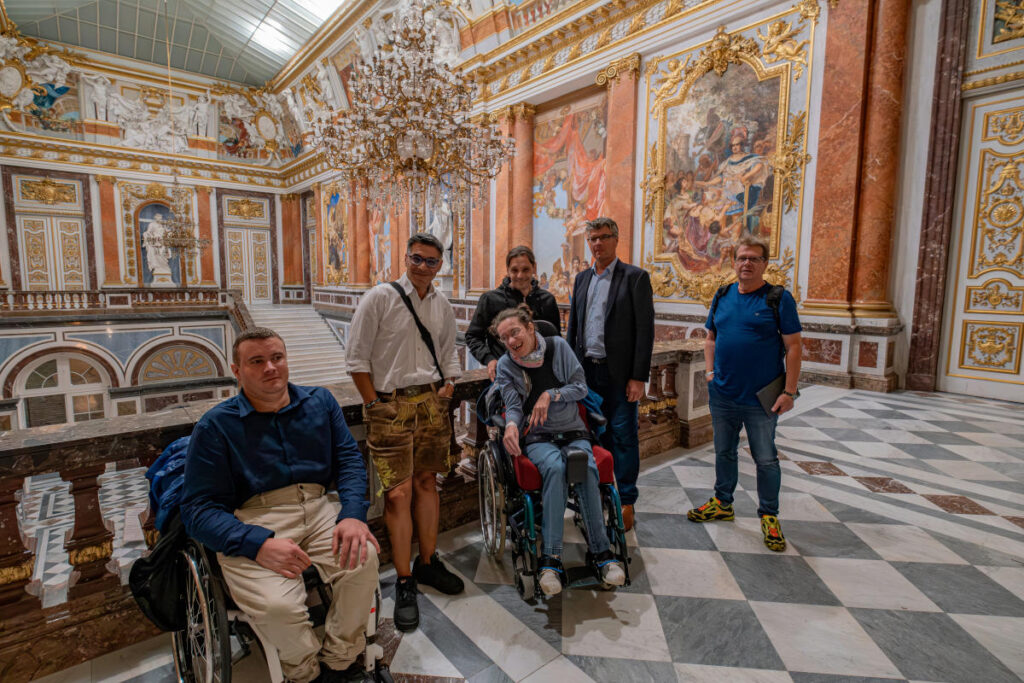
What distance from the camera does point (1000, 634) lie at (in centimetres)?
209

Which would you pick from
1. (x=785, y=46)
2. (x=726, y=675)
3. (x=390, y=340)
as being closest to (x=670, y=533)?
(x=726, y=675)

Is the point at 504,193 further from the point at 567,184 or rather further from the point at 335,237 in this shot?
the point at 335,237

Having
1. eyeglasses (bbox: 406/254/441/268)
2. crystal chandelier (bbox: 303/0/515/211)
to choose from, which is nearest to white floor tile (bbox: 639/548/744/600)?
eyeglasses (bbox: 406/254/441/268)

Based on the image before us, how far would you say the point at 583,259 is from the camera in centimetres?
1009

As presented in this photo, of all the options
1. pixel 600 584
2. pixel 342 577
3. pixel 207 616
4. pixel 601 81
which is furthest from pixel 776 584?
pixel 601 81

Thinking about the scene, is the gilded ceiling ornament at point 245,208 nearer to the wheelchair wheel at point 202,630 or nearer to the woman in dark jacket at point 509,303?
the woman in dark jacket at point 509,303

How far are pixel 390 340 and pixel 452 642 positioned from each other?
55.5 inches

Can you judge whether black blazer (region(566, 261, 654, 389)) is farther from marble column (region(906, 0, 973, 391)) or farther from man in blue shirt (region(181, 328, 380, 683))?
marble column (region(906, 0, 973, 391))

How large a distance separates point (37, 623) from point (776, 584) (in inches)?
132

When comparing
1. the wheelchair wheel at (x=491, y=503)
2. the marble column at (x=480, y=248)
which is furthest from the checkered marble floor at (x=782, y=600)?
the marble column at (x=480, y=248)

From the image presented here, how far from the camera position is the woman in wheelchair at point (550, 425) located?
2.24 m

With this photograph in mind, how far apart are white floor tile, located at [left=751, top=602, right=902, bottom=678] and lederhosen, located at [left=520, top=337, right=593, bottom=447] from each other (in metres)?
1.18

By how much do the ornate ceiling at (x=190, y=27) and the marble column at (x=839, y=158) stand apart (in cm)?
1200

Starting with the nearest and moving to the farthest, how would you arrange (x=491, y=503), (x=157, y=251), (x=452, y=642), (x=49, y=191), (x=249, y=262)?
(x=452, y=642) < (x=491, y=503) < (x=49, y=191) < (x=157, y=251) < (x=249, y=262)
